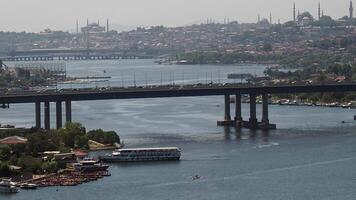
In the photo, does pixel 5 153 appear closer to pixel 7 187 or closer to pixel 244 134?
pixel 7 187

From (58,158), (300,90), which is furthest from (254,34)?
(58,158)

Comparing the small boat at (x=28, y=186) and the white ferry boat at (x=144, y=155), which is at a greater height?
the white ferry boat at (x=144, y=155)

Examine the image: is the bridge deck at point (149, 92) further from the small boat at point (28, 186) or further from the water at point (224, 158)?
the small boat at point (28, 186)

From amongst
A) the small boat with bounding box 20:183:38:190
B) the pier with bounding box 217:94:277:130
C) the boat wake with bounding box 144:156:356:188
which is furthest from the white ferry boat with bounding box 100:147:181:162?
the pier with bounding box 217:94:277:130

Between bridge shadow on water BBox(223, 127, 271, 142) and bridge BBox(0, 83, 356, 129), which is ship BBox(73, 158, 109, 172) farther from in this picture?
bridge BBox(0, 83, 356, 129)

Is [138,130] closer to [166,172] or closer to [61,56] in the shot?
[166,172]

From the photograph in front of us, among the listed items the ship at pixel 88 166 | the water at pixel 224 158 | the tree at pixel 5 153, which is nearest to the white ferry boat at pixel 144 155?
the water at pixel 224 158
